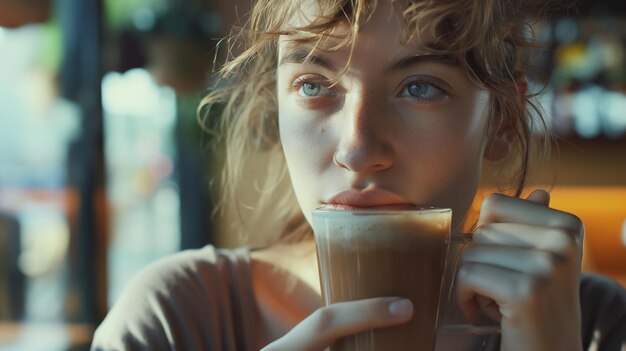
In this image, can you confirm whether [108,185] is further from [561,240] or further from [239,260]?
[561,240]

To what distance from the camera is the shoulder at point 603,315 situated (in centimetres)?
149

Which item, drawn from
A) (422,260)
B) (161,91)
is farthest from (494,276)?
(161,91)

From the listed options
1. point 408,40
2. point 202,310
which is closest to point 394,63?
point 408,40

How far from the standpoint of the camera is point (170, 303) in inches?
54.3

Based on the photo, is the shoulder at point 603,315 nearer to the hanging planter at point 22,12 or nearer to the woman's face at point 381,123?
the woman's face at point 381,123

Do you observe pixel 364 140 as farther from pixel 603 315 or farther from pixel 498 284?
pixel 603 315

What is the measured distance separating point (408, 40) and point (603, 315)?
0.81m

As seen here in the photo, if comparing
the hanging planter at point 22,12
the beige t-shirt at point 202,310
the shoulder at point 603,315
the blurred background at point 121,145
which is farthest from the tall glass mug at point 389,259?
the hanging planter at point 22,12

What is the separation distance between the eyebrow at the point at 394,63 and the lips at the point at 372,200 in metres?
0.20

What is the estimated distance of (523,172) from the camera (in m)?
1.58

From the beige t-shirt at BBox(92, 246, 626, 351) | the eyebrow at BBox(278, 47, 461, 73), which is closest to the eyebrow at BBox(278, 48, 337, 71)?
the eyebrow at BBox(278, 47, 461, 73)

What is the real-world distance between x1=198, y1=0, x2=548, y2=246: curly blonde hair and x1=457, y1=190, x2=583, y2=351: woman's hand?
312 millimetres

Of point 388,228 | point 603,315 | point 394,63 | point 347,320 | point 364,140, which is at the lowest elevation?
point 603,315

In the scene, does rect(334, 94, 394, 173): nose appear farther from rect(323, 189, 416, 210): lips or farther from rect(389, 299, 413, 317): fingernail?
rect(389, 299, 413, 317): fingernail
